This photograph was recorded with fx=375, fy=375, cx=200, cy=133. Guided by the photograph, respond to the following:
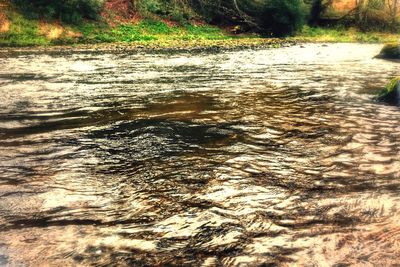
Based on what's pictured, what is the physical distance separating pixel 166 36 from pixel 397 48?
17051mm

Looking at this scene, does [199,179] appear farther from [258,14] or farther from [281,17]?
[258,14]

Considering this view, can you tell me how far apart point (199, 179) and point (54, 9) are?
2612cm

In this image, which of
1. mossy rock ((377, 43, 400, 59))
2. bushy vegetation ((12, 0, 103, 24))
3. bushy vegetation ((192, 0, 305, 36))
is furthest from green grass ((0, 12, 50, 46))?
mossy rock ((377, 43, 400, 59))

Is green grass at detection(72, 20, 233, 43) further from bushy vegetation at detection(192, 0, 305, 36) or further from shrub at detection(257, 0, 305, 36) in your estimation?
shrub at detection(257, 0, 305, 36)

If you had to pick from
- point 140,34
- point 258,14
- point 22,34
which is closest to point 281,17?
point 258,14

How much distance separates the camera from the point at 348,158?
5.46m

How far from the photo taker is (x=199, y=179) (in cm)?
482

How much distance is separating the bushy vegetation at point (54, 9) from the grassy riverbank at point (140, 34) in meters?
0.50

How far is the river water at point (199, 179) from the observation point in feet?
11.0

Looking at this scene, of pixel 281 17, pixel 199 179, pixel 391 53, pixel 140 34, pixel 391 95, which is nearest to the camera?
pixel 199 179

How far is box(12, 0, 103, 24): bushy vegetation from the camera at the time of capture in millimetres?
26552

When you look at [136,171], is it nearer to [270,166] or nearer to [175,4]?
[270,166]

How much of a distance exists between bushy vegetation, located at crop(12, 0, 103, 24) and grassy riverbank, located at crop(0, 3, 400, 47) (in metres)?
0.50

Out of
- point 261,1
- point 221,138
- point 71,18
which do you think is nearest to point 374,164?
point 221,138
